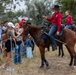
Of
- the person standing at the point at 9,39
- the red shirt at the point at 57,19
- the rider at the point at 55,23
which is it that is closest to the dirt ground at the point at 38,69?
the person standing at the point at 9,39

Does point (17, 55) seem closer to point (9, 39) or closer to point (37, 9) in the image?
point (9, 39)

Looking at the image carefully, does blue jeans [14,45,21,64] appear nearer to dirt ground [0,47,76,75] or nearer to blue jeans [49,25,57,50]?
dirt ground [0,47,76,75]

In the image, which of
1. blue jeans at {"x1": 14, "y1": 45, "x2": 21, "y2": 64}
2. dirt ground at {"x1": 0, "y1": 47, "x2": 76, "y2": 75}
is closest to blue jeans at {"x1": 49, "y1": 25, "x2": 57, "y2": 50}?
dirt ground at {"x1": 0, "y1": 47, "x2": 76, "y2": 75}

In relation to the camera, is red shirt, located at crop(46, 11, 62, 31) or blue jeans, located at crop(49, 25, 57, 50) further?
blue jeans, located at crop(49, 25, 57, 50)

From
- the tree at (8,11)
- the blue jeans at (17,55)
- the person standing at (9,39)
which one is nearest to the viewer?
the person standing at (9,39)

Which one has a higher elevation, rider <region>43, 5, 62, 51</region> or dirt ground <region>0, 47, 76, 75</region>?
rider <region>43, 5, 62, 51</region>

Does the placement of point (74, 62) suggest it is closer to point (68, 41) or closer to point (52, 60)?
point (68, 41)

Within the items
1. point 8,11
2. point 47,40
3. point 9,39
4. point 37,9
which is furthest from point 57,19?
point 8,11

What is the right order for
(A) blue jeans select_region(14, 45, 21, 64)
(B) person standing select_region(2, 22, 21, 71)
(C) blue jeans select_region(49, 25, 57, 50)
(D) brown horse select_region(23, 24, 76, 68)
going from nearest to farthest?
1. (B) person standing select_region(2, 22, 21, 71)
2. (C) blue jeans select_region(49, 25, 57, 50)
3. (D) brown horse select_region(23, 24, 76, 68)
4. (A) blue jeans select_region(14, 45, 21, 64)

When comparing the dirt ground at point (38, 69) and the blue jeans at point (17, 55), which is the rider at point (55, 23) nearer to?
the dirt ground at point (38, 69)

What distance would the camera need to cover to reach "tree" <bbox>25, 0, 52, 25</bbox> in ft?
117

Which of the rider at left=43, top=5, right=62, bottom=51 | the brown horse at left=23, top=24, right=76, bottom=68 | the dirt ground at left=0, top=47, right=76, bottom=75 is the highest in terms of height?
the rider at left=43, top=5, right=62, bottom=51

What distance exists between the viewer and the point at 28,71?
35.8 feet

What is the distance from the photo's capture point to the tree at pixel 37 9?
35.8m
